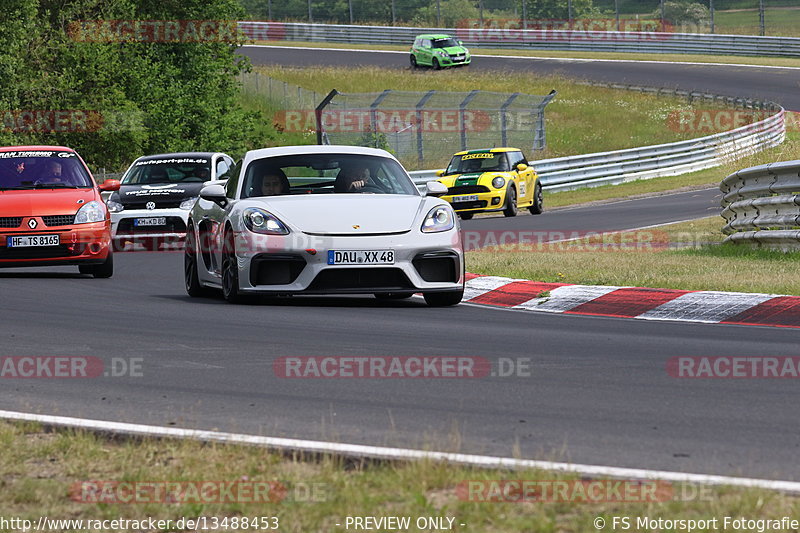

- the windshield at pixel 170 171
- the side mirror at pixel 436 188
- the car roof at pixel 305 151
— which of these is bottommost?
the windshield at pixel 170 171

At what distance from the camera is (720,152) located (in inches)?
1470

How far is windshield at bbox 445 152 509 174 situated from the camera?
2662cm

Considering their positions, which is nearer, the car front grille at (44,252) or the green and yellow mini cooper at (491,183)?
the car front grille at (44,252)

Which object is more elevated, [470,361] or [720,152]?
[470,361]

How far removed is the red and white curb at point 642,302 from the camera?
31.3 ft

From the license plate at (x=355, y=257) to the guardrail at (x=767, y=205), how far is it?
5012 mm

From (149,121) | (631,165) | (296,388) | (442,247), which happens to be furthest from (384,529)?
(631,165)

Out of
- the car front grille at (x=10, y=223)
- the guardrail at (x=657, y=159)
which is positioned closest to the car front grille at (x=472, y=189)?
the guardrail at (x=657, y=159)

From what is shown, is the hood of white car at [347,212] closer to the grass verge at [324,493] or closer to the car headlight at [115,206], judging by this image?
the grass verge at [324,493]

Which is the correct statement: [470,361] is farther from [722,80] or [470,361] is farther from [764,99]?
[722,80]

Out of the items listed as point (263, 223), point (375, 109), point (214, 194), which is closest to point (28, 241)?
point (214, 194)

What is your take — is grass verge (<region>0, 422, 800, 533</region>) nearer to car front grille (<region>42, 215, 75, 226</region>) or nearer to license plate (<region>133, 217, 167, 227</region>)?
car front grille (<region>42, 215, 75, 226</region>)

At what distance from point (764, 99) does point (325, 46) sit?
2568 cm

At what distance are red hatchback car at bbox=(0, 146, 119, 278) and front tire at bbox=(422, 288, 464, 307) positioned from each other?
16.2ft
